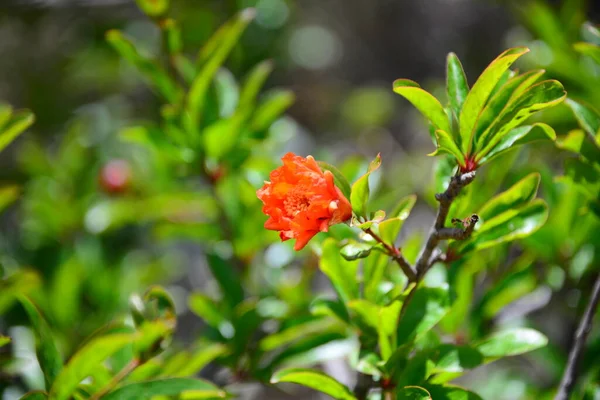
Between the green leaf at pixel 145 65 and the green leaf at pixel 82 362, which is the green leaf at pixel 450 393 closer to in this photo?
the green leaf at pixel 82 362

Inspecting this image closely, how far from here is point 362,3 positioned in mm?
3420

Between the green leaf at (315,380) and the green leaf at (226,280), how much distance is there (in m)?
0.38

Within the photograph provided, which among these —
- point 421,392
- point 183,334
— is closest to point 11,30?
point 183,334

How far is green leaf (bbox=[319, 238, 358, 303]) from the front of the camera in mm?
933

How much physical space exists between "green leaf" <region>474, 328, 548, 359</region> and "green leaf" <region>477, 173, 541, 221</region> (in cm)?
19

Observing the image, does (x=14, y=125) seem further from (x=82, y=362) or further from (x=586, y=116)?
(x=586, y=116)

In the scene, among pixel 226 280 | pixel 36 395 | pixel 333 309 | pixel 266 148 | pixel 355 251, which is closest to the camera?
pixel 355 251

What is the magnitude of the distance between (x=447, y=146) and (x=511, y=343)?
1.16ft

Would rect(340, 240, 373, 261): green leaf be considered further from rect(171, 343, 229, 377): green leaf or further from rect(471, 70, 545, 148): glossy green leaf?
rect(171, 343, 229, 377): green leaf

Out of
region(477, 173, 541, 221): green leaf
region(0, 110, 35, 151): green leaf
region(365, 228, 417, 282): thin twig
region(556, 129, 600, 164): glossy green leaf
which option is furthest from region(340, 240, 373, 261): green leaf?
region(0, 110, 35, 151): green leaf

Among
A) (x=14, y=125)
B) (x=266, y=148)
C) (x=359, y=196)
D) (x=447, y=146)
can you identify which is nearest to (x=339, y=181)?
(x=359, y=196)

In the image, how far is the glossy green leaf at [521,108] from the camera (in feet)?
2.43

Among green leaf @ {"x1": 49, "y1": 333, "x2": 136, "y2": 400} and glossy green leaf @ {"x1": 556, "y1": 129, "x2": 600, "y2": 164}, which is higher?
glossy green leaf @ {"x1": 556, "y1": 129, "x2": 600, "y2": 164}

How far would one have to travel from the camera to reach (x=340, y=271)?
0.95 metres
